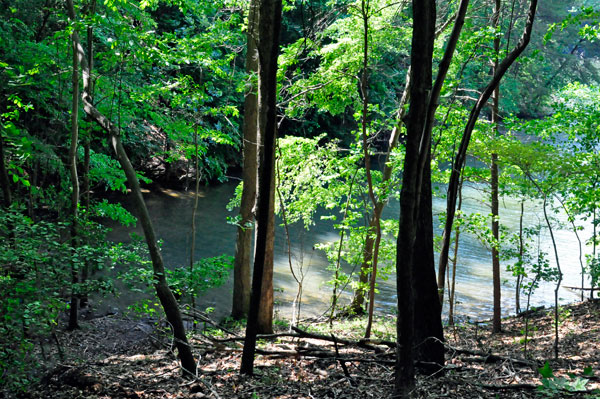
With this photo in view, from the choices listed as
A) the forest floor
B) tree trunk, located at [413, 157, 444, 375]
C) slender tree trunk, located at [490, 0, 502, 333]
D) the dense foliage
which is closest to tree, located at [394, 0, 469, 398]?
the forest floor

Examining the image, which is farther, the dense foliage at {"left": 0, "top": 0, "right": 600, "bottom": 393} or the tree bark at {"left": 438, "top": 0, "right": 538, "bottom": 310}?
the tree bark at {"left": 438, "top": 0, "right": 538, "bottom": 310}

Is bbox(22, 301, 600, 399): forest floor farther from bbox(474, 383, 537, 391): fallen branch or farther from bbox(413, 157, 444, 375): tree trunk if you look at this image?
bbox(413, 157, 444, 375): tree trunk

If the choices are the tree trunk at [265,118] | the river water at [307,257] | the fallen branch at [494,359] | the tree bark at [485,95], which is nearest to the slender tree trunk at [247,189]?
the river water at [307,257]

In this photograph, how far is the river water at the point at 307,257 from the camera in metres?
13.0

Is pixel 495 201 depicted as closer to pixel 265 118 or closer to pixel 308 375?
pixel 308 375

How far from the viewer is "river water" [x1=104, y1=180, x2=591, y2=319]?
42.6 feet

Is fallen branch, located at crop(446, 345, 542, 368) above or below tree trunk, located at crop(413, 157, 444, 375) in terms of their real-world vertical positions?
below

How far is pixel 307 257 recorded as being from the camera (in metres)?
16.2

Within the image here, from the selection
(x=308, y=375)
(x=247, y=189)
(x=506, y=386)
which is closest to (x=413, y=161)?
(x=506, y=386)

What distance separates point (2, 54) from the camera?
28.9 feet

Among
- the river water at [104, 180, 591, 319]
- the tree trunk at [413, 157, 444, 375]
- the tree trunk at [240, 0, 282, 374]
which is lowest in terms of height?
the river water at [104, 180, 591, 319]

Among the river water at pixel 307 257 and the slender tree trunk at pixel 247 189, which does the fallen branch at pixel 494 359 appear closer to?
the river water at pixel 307 257

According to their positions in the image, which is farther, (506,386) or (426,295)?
(426,295)

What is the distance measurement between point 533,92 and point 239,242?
4084 centimetres
